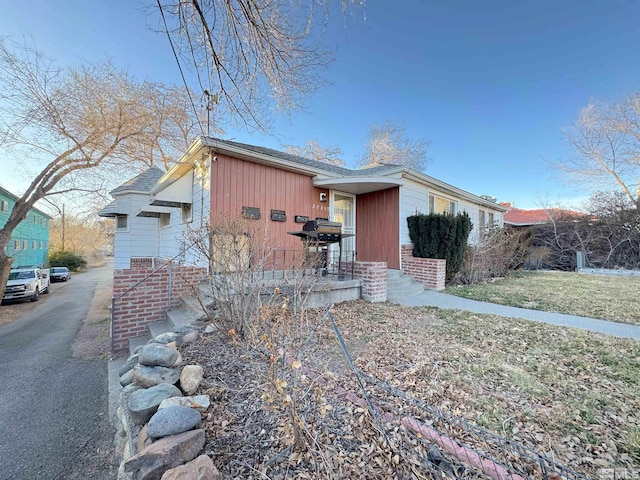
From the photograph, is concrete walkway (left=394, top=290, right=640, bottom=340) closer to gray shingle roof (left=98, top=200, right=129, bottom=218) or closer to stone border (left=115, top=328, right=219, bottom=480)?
stone border (left=115, top=328, right=219, bottom=480)

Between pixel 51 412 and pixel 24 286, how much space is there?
13.7 meters

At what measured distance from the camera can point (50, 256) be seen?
2494 cm

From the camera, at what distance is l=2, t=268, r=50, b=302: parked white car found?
39.2ft

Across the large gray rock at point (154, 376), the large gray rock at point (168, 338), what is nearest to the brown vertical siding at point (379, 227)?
the large gray rock at point (168, 338)

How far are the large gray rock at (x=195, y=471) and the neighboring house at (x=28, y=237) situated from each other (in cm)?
2301

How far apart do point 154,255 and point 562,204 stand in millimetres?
21988

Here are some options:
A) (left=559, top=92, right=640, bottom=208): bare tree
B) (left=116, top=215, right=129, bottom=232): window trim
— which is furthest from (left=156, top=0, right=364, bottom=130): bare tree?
(left=559, top=92, right=640, bottom=208): bare tree

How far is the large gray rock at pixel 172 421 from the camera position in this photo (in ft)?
6.02

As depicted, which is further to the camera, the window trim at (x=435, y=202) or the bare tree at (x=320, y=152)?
the bare tree at (x=320, y=152)

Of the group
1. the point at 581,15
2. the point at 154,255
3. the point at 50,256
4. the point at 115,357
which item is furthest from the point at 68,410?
the point at 50,256

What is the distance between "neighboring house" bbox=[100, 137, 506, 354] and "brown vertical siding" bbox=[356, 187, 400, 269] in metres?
0.03

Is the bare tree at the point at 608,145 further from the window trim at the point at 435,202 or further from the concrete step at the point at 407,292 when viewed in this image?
the concrete step at the point at 407,292

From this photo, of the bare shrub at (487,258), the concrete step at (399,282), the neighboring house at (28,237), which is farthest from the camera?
the neighboring house at (28,237)

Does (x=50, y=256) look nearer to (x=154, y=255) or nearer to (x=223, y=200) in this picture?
(x=154, y=255)
